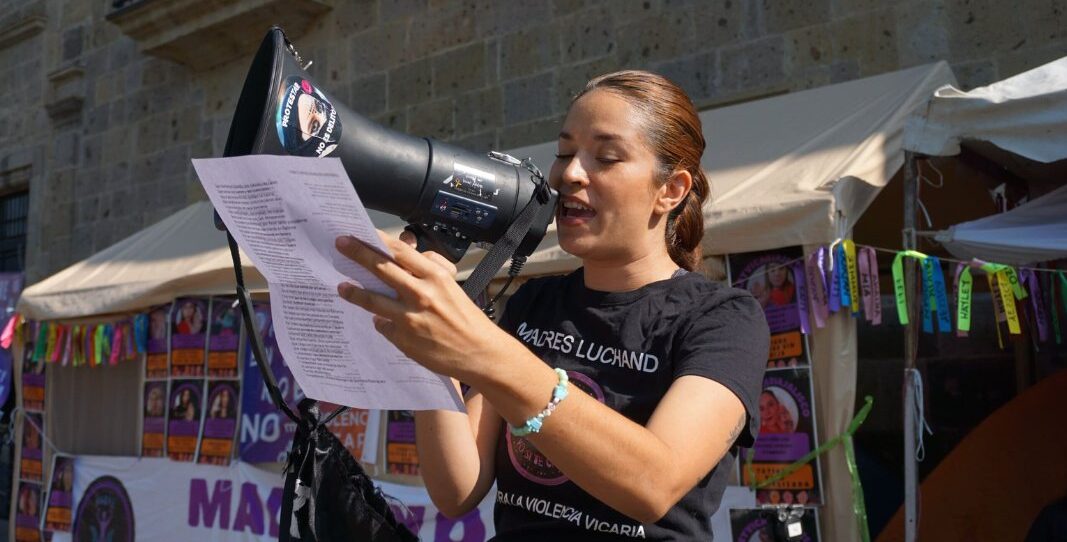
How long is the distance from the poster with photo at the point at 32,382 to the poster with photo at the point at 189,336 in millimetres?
1207

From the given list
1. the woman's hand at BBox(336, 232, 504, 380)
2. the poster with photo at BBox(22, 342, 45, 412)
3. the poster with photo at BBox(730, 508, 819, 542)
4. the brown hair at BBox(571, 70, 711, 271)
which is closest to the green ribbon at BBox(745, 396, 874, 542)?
the poster with photo at BBox(730, 508, 819, 542)

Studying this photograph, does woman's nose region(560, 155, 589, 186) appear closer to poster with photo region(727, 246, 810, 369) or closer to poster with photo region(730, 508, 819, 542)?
poster with photo region(727, 246, 810, 369)

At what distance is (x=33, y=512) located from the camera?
5645 mm

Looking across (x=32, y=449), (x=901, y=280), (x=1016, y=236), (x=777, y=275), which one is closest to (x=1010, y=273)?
(x=1016, y=236)

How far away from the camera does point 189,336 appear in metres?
4.87

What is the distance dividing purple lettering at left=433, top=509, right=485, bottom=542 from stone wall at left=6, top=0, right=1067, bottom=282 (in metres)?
2.70

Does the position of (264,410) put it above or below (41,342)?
below

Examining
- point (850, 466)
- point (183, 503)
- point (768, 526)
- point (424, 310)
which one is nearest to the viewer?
point (424, 310)

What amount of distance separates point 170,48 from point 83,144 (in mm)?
1939

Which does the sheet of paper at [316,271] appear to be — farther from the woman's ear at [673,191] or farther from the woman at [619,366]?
the woman's ear at [673,191]

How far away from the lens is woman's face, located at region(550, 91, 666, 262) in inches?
49.8

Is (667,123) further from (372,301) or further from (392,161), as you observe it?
(372,301)

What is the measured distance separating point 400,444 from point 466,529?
1.63 ft

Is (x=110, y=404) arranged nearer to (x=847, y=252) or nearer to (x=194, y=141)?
(x=194, y=141)
